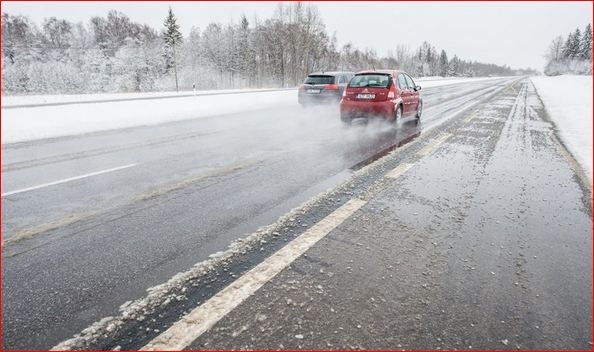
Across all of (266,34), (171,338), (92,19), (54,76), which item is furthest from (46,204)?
(92,19)

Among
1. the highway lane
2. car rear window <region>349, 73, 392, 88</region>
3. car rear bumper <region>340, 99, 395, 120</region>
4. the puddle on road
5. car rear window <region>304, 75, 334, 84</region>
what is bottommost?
the highway lane

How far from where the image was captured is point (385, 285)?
7.99ft

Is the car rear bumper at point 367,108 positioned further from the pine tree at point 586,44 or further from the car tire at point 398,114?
the pine tree at point 586,44

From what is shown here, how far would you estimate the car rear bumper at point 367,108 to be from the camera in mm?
9914

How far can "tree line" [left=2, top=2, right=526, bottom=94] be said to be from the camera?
4616 cm

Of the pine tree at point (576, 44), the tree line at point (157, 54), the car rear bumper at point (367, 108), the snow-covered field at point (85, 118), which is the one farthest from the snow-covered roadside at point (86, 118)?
the pine tree at point (576, 44)

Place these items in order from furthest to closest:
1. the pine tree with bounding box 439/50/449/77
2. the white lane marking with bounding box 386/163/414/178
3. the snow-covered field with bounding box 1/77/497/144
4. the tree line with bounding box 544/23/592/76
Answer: the pine tree with bounding box 439/50/449/77 → the tree line with bounding box 544/23/592/76 → the snow-covered field with bounding box 1/77/497/144 → the white lane marking with bounding box 386/163/414/178

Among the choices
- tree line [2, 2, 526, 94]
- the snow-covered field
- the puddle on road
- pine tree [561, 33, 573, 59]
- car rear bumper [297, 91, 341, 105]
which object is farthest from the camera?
pine tree [561, 33, 573, 59]

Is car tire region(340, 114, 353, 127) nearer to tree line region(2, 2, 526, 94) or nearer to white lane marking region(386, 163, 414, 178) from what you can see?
white lane marking region(386, 163, 414, 178)

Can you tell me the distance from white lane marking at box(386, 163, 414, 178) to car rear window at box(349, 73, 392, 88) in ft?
16.3

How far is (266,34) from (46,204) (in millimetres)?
69183

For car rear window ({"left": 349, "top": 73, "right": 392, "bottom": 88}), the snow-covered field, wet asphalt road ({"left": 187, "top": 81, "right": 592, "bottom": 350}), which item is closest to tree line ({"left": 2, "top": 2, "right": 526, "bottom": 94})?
the snow-covered field

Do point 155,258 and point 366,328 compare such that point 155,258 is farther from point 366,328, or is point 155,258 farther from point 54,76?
point 54,76

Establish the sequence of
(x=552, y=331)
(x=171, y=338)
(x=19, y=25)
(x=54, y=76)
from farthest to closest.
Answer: (x=19, y=25), (x=54, y=76), (x=552, y=331), (x=171, y=338)
